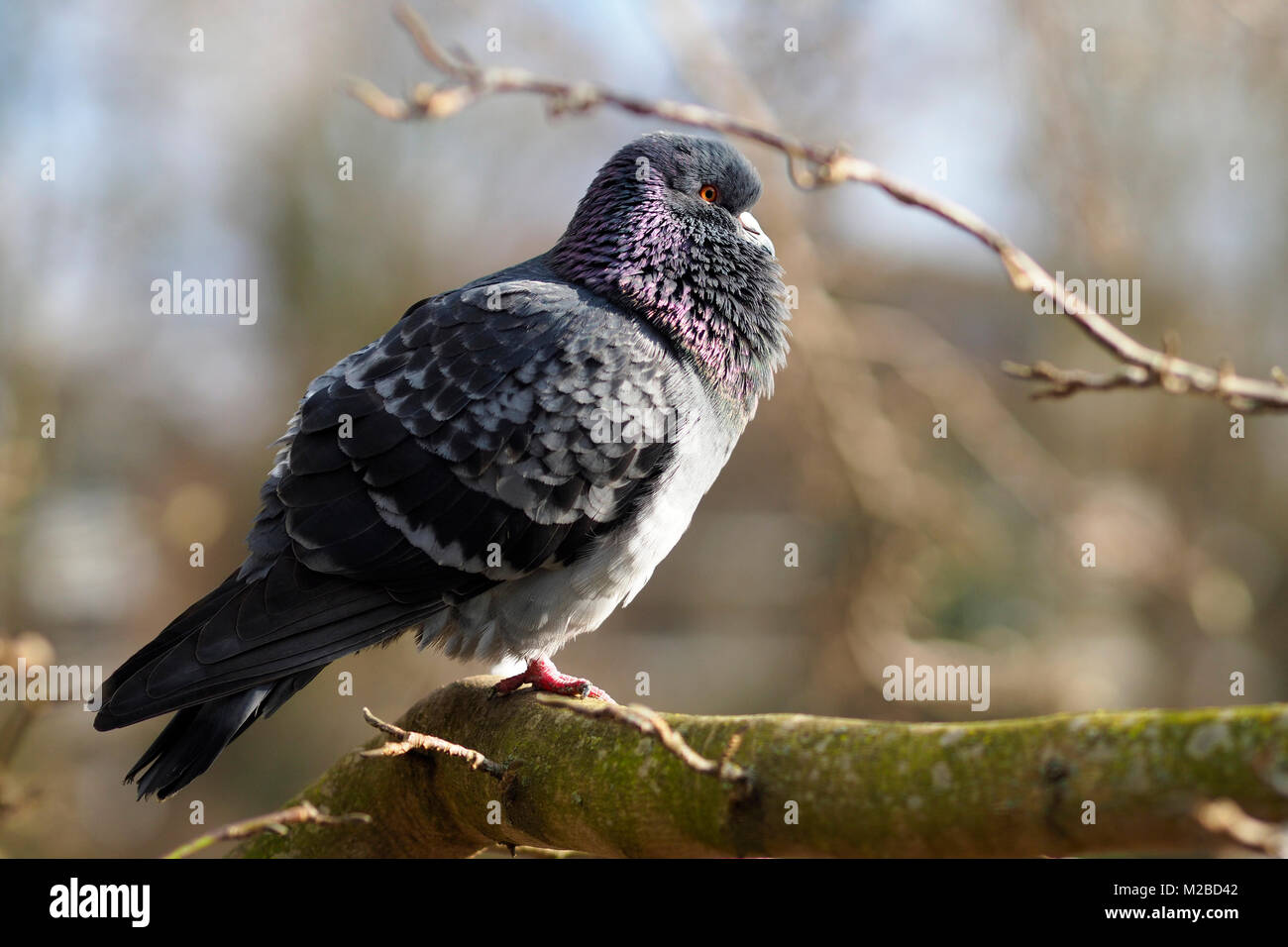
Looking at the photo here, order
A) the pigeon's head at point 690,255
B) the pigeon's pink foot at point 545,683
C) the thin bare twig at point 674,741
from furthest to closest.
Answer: the pigeon's head at point 690,255
the pigeon's pink foot at point 545,683
the thin bare twig at point 674,741

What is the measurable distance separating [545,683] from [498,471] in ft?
2.68

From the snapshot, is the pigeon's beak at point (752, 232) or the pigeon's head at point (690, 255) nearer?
the pigeon's head at point (690, 255)

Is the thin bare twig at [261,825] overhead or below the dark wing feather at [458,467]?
below

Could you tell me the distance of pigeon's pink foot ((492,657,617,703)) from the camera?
3871 mm

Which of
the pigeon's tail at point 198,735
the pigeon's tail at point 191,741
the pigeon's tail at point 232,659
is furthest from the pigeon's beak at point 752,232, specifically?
the pigeon's tail at point 191,741

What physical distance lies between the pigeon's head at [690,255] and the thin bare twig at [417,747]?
75.1 inches

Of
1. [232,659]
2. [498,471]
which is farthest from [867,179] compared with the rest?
[232,659]

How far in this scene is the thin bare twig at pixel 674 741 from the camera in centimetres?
222

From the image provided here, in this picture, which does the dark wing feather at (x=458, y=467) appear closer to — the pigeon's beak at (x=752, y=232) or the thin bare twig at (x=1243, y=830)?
the pigeon's beak at (x=752, y=232)

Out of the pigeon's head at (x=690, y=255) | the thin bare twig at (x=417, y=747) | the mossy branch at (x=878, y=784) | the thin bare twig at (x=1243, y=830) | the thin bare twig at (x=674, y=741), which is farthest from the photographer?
the pigeon's head at (x=690, y=255)

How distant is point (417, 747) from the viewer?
114 inches

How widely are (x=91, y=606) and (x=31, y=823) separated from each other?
20.2ft

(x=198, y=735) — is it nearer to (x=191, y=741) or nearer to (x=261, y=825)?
(x=191, y=741)

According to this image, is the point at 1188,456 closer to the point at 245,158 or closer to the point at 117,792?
the point at 245,158
